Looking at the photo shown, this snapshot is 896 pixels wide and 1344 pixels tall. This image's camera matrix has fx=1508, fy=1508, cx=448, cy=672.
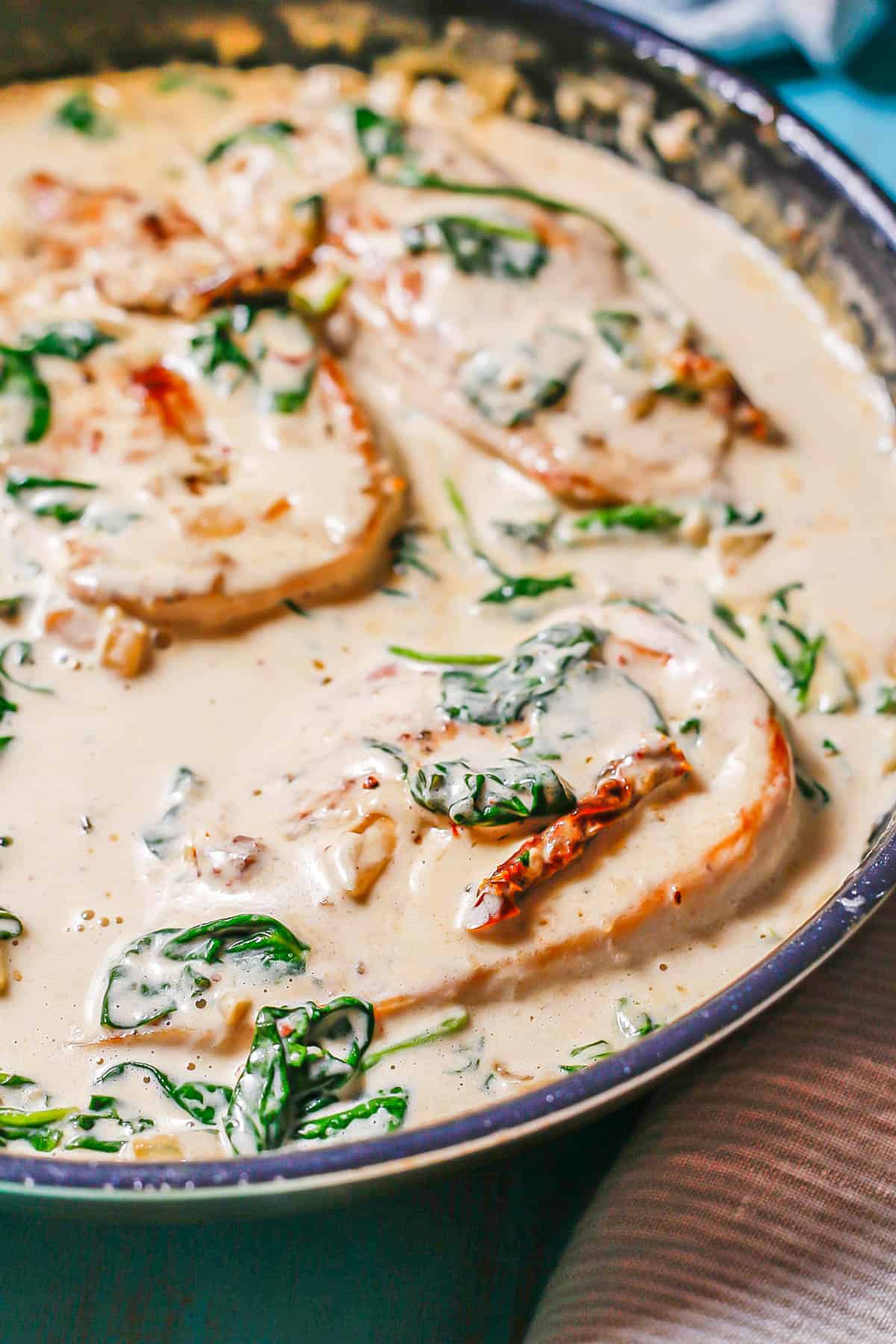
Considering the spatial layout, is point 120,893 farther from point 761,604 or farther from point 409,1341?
point 761,604

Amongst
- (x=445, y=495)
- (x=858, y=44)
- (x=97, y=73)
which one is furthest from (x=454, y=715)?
(x=858, y=44)

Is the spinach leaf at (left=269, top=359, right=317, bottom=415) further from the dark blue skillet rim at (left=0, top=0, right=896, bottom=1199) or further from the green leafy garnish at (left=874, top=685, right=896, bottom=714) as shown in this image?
the dark blue skillet rim at (left=0, top=0, right=896, bottom=1199)

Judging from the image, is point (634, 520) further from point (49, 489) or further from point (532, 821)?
point (49, 489)

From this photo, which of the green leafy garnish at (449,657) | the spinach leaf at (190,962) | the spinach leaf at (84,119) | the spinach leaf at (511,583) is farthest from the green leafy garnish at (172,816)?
the spinach leaf at (84,119)

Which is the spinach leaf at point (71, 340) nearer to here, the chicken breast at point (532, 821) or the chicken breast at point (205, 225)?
the chicken breast at point (205, 225)

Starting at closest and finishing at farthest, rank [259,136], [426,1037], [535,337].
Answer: [426,1037] → [535,337] → [259,136]

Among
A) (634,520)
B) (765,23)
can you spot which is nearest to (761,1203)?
(634,520)
